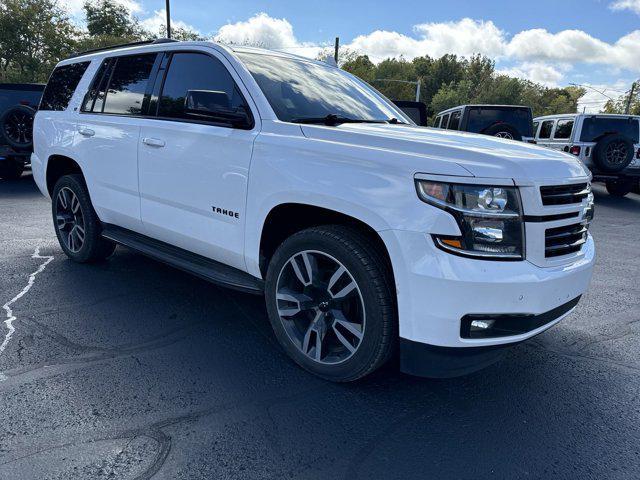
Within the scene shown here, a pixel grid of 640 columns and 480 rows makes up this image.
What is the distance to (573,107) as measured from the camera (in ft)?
305

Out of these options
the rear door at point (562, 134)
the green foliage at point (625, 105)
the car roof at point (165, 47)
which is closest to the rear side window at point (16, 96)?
the car roof at point (165, 47)

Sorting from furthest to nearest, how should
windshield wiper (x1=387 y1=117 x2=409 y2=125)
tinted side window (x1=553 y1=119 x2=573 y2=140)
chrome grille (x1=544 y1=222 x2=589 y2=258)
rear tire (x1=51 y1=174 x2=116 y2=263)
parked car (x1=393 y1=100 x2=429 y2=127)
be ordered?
tinted side window (x1=553 y1=119 x2=573 y2=140), parked car (x1=393 y1=100 x2=429 y2=127), rear tire (x1=51 y1=174 x2=116 y2=263), windshield wiper (x1=387 y1=117 x2=409 y2=125), chrome grille (x1=544 y1=222 x2=589 y2=258)

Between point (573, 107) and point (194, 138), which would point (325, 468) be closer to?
point (194, 138)

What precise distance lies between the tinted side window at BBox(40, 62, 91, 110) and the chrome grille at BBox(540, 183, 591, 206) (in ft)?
13.9

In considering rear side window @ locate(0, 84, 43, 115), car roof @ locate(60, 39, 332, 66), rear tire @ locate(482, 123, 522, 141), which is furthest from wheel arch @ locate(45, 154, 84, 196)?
rear tire @ locate(482, 123, 522, 141)

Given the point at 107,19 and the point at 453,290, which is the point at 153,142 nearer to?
the point at 453,290

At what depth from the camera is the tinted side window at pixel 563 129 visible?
1220 cm

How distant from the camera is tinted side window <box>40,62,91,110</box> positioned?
A: 4770mm

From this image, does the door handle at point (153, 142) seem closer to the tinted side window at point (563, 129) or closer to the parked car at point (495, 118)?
the parked car at point (495, 118)

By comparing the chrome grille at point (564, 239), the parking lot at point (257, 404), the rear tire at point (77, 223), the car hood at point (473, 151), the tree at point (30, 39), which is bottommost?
the parking lot at point (257, 404)

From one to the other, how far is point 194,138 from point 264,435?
196 cm

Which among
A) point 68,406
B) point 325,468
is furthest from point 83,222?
point 325,468

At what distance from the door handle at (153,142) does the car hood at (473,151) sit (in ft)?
4.12

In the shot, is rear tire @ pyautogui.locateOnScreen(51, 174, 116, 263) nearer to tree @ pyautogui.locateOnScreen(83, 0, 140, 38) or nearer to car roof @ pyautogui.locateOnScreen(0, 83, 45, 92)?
car roof @ pyautogui.locateOnScreen(0, 83, 45, 92)
